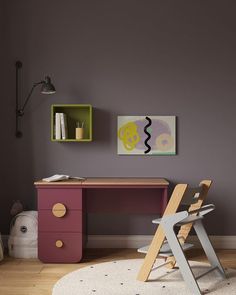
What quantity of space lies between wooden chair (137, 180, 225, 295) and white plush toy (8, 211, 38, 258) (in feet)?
3.76

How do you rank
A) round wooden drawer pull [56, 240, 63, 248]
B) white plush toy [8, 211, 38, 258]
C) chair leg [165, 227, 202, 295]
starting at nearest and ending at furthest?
chair leg [165, 227, 202, 295] < round wooden drawer pull [56, 240, 63, 248] < white plush toy [8, 211, 38, 258]

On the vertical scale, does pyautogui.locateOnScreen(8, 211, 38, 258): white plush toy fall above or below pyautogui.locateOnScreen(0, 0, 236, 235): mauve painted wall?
below

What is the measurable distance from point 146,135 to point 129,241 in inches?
39.9

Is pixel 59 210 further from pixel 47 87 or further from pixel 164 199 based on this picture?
Result: pixel 47 87

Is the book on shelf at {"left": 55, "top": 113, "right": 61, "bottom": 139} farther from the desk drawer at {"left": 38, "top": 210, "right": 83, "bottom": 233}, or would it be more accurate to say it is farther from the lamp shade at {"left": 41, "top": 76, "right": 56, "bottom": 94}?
the desk drawer at {"left": 38, "top": 210, "right": 83, "bottom": 233}

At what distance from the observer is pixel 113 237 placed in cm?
426

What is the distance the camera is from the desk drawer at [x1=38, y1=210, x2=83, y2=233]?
374 centimetres

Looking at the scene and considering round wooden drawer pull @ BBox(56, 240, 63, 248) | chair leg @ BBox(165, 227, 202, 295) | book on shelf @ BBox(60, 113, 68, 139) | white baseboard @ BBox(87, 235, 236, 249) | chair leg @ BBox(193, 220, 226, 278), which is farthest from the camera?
white baseboard @ BBox(87, 235, 236, 249)

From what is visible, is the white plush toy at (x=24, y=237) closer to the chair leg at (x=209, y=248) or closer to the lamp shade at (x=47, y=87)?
the lamp shade at (x=47, y=87)

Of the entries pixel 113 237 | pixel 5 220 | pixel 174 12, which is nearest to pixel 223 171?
pixel 113 237

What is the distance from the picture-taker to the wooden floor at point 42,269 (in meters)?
3.05

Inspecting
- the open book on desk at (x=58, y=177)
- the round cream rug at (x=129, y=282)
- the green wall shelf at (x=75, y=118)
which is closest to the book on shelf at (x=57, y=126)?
the green wall shelf at (x=75, y=118)

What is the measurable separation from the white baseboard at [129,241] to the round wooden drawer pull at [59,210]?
2.12 feet

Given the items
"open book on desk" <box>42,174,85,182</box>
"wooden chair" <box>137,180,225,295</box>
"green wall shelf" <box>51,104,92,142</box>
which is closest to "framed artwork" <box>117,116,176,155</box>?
"green wall shelf" <box>51,104,92,142</box>
